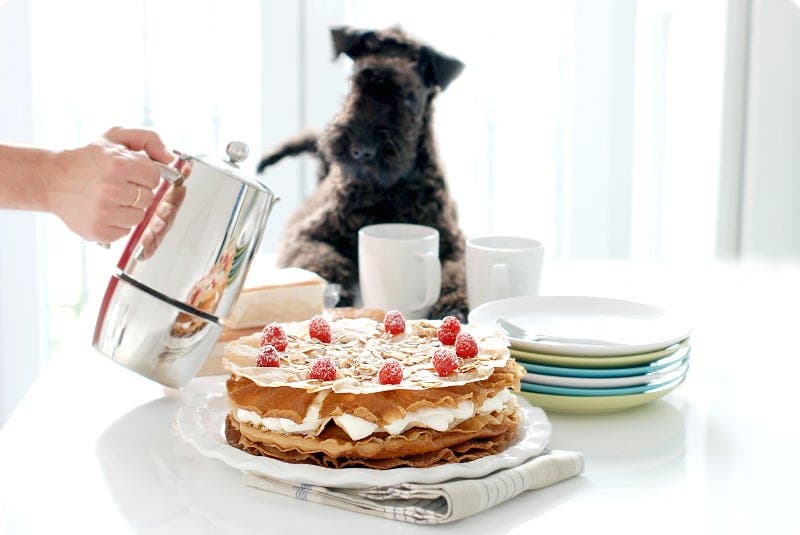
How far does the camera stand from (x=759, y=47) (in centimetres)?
246

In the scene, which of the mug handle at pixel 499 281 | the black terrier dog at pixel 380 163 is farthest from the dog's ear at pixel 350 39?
the mug handle at pixel 499 281

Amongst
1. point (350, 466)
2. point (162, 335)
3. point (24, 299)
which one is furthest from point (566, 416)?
point (24, 299)

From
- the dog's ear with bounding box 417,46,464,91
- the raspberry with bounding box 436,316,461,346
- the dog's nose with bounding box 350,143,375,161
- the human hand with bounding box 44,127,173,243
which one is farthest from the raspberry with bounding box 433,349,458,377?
the dog's ear with bounding box 417,46,464,91

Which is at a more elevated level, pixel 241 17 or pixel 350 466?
pixel 241 17

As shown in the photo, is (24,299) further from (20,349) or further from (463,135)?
(463,135)

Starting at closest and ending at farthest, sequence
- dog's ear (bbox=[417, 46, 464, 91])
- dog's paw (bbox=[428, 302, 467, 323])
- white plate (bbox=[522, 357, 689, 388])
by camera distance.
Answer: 1. white plate (bbox=[522, 357, 689, 388])
2. dog's paw (bbox=[428, 302, 467, 323])
3. dog's ear (bbox=[417, 46, 464, 91])

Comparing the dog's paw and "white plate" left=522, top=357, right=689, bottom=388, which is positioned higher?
"white plate" left=522, top=357, right=689, bottom=388

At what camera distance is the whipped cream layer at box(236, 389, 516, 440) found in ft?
2.85

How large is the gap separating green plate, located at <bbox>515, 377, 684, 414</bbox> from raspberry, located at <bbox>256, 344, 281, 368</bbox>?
0.96 feet

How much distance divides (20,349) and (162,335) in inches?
68.2

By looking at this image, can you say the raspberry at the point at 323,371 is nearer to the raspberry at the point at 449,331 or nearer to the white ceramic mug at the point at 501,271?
the raspberry at the point at 449,331

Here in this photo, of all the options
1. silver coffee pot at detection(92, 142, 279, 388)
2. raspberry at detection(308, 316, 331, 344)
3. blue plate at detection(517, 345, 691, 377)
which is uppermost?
silver coffee pot at detection(92, 142, 279, 388)

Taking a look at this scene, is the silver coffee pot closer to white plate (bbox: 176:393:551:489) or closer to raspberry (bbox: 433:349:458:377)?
white plate (bbox: 176:393:551:489)

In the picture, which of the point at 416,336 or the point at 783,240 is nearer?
the point at 416,336
